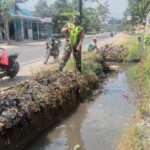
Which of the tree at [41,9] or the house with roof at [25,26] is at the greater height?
the tree at [41,9]

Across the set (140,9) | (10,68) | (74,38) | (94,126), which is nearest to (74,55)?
(74,38)

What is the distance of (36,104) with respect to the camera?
7.19m

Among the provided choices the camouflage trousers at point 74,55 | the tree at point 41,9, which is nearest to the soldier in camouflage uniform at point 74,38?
the camouflage trousers at point 74,55

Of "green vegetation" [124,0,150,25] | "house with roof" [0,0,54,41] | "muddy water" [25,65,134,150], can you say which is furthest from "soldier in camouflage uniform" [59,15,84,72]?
"house with roof" [0,0,54,41]

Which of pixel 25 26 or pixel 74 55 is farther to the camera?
pixel 25 26

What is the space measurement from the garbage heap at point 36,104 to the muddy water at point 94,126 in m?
0.23

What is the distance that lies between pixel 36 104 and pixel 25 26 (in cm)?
4039

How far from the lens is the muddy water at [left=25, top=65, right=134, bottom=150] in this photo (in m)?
6.95

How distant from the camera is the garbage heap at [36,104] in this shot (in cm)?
622

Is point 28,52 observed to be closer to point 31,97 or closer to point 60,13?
point 31,97

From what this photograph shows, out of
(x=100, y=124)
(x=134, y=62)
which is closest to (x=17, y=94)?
(x=100, y=124)

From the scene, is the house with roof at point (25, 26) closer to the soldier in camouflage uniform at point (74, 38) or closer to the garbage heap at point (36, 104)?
the soldier in camouflage uniform at point (74, 38)

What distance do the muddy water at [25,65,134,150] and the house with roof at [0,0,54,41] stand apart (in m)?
31.0

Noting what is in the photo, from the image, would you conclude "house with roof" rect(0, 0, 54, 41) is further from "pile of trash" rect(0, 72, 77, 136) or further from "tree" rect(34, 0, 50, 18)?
"pile of trash" rect(0, 72, 77, 136)
